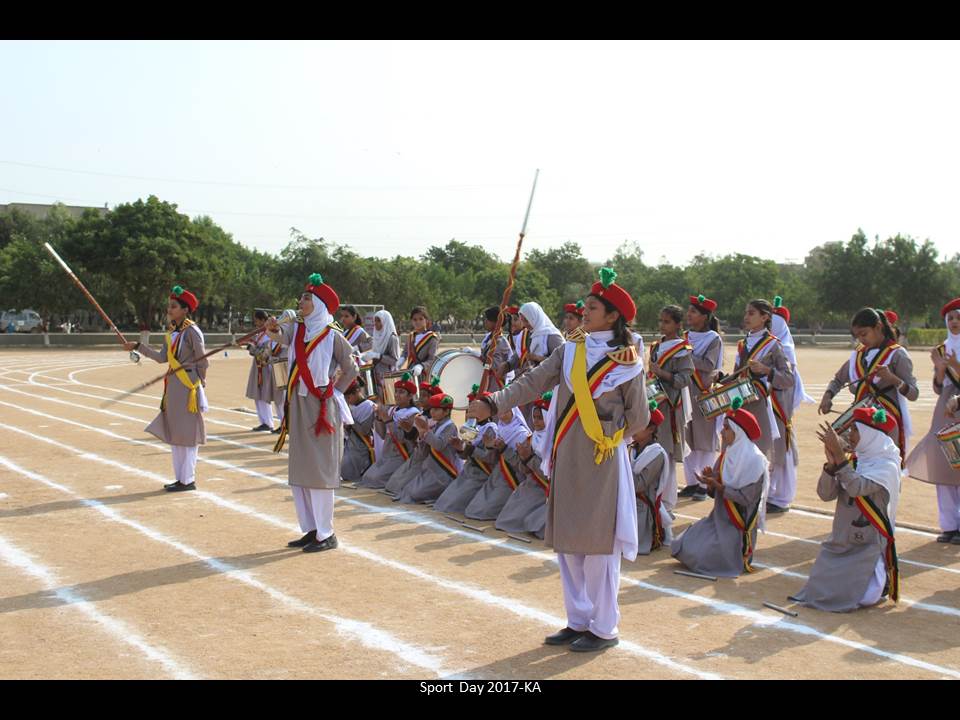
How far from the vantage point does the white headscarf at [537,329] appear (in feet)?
37.6

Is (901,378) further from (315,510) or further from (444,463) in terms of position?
(315,510)

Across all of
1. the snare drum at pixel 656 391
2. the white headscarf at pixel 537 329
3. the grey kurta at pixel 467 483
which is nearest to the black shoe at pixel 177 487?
the grey kurta at pixel 467 483

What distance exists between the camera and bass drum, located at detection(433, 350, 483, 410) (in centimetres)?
1223

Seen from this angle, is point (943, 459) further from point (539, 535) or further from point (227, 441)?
point (227, 441)

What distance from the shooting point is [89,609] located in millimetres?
6402

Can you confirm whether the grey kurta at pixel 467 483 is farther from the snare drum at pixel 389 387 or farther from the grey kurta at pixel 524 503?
the snare drum at pixel 389 387

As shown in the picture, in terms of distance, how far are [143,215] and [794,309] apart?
50.4 m

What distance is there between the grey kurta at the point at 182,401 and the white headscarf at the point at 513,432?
3.55 meters

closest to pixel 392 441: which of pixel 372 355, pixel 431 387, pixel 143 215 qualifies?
pixel 431 387

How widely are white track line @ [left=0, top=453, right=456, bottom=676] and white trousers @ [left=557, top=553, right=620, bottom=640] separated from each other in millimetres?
915

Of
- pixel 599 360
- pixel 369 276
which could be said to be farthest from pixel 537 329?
pixel 369 276

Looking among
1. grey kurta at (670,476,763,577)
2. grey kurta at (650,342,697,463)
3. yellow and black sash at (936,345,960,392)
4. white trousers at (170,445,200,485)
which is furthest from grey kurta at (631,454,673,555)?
white trousers at (170,445,200,485)

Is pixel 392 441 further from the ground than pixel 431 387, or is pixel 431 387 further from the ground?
pixel 431 387

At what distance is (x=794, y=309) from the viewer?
250 feet
